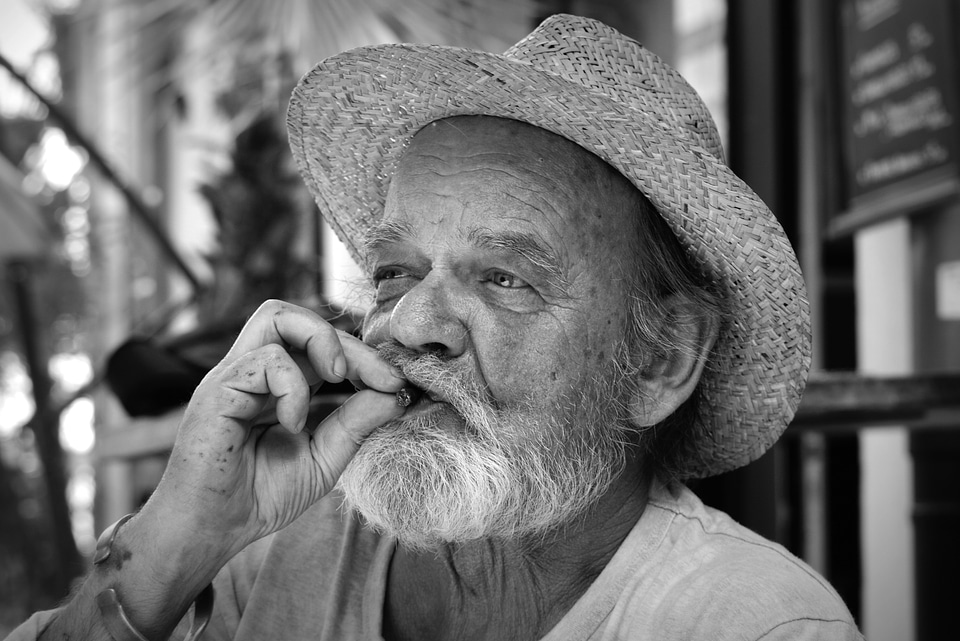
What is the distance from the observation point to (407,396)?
1.80m

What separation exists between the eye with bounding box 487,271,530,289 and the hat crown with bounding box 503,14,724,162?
1.18 ft

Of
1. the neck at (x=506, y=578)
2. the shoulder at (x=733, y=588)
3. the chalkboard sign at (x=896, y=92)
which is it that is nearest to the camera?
the shoulder at (x=733, y=588)

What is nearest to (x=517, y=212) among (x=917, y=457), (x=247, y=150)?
(x=917, y=457)

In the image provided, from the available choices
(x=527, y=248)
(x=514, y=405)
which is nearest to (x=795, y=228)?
(x=527, y=248)

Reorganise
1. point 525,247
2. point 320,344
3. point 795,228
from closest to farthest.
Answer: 1. point 320,344
2. point 525,247
3. point 795,228

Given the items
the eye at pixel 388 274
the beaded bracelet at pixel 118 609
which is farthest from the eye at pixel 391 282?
the beaded bracelet at pixel 118 609

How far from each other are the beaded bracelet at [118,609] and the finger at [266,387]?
0.27 m

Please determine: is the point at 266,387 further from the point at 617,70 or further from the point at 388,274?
the point at 617,70

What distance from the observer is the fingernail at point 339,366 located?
1776mm

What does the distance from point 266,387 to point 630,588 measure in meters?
0.71

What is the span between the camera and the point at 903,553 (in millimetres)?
3332

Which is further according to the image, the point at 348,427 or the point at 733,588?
the point at 348,427

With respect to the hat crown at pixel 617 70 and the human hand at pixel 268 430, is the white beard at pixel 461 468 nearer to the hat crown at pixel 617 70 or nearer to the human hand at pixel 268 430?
the human hand at pixel 268 430

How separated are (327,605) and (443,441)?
456mm
